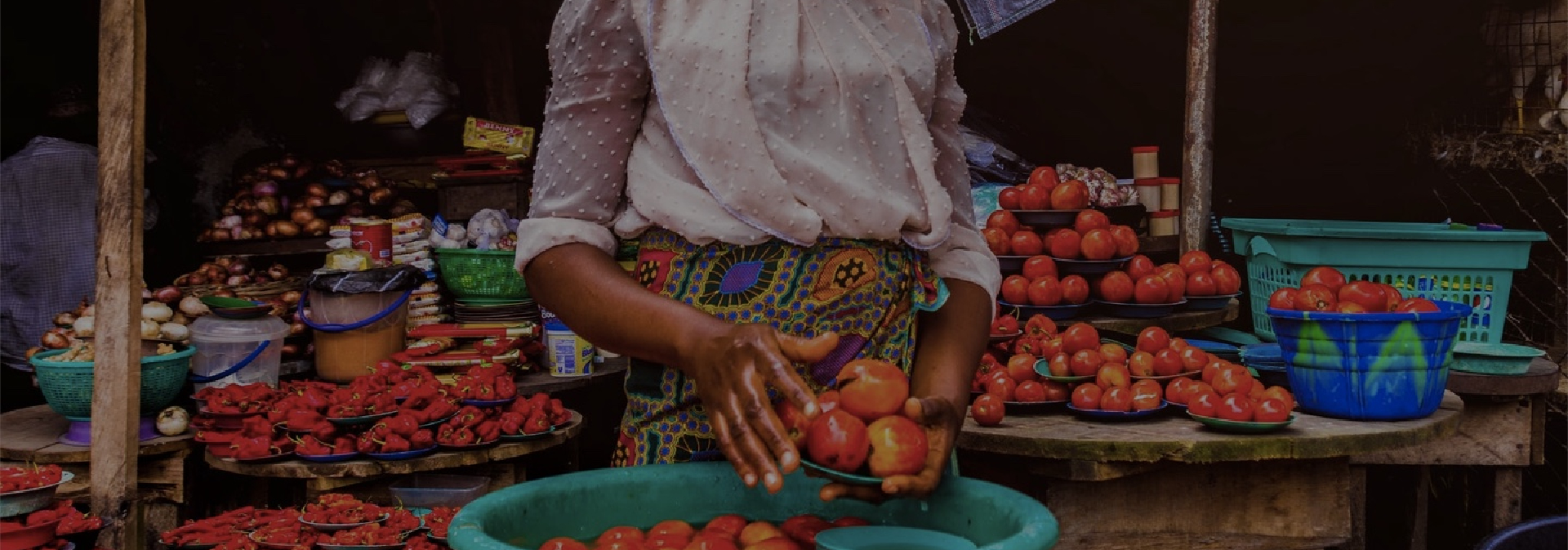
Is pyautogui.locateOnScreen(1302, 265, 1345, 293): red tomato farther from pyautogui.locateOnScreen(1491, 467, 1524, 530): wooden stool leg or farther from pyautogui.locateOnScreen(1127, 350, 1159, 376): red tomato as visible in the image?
pyautogui.locateOnScreen(1491, 467, 1524, 530): wooden stool leg

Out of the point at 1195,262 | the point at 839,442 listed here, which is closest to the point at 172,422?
the point at 839,442

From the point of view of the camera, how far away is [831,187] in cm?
158

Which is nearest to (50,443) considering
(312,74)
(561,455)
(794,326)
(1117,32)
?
(561,455)

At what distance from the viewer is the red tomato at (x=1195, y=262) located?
202 inches

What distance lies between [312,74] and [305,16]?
13.3 inches

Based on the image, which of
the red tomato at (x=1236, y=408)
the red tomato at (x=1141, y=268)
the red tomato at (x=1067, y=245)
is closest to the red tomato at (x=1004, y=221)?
the red tomato at (x=1067, y=245)

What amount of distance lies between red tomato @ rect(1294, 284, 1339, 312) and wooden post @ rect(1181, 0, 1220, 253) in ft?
6.28

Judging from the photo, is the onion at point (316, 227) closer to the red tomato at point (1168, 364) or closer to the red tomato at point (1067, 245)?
the red tomato at point (1067, 245)

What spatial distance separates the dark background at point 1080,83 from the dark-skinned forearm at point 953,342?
5006mm

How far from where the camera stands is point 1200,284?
5.07 metres

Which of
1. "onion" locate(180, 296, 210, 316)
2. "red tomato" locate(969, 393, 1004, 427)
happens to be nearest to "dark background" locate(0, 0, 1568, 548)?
"onion" locate(180, 296, 210, 316)

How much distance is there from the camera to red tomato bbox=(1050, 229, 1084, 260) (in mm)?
4945

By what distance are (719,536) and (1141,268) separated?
382 centimetres

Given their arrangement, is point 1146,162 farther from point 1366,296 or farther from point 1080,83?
point 1366,296
